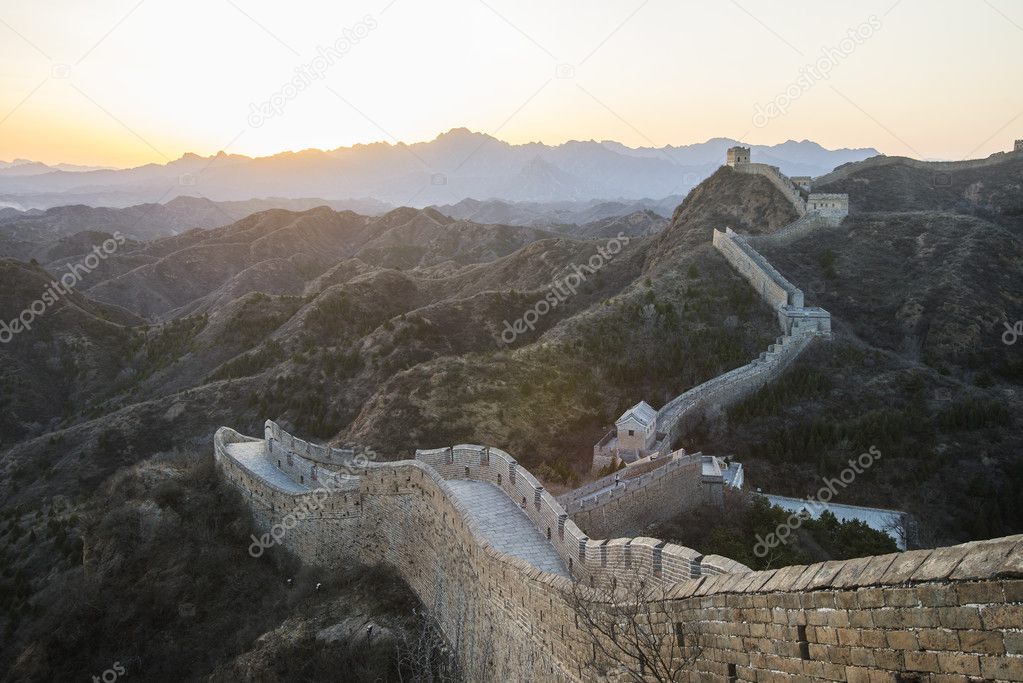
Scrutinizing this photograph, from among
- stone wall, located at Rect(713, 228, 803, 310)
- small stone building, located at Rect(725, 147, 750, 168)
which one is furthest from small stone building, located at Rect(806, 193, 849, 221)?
small stone building, located at Rect(725, 147, 750, 168)

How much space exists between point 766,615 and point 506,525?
9.85m

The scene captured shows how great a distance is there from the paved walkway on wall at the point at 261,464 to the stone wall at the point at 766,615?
8.27m

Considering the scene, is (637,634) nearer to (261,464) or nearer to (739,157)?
(261,464)

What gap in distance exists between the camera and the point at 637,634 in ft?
23.6

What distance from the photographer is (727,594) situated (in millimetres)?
5945

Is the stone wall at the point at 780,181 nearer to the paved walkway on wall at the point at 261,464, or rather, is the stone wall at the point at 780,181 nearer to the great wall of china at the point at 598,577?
the great wall of china at the point at 598,577

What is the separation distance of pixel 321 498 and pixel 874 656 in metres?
16.1

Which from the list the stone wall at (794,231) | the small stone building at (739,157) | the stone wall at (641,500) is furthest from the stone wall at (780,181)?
the stone wall at (641,500)

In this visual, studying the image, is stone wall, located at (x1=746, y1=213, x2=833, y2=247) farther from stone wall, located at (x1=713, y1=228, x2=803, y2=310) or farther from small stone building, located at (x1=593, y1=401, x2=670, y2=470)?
small stone building, located at (x1=593, y1=401, x2=670, y2=470)

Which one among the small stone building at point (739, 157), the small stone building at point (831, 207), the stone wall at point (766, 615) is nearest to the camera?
the stone wall at point (766, 615)

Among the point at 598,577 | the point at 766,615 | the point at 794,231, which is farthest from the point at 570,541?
the point at 794,231

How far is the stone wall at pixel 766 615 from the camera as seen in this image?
3887mm

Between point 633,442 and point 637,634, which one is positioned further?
point 633,442

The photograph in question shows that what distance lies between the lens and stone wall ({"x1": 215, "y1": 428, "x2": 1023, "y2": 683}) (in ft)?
12.8
